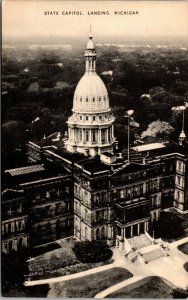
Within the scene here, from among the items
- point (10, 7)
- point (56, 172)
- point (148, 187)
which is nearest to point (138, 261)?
point (148, 187)

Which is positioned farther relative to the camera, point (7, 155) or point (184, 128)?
point (184, 128)

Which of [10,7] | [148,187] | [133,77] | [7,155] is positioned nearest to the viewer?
[10,7]

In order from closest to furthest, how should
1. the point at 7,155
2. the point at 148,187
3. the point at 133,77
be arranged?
the point at 7,155 → the point at 133,77 → the point at 148,187

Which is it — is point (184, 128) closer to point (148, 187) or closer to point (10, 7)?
point (148, 187)

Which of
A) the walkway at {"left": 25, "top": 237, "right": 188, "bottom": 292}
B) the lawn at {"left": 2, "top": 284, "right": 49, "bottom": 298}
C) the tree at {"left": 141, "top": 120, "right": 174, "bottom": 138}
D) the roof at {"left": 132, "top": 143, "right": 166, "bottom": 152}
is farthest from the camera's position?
the roof at {"left": 132, "top": 143, "right": 166, "bottom": 152}

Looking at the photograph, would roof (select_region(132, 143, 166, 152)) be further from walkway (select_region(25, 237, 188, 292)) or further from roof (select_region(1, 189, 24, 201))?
roof (select_region(1, 189, 24, 201))

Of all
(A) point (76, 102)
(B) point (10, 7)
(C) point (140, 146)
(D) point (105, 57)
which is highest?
(B) point (10, 7)

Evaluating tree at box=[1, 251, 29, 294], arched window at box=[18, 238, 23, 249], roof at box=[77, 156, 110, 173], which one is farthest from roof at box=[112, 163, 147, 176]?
tree at box=[1, 251, 29, 294]
